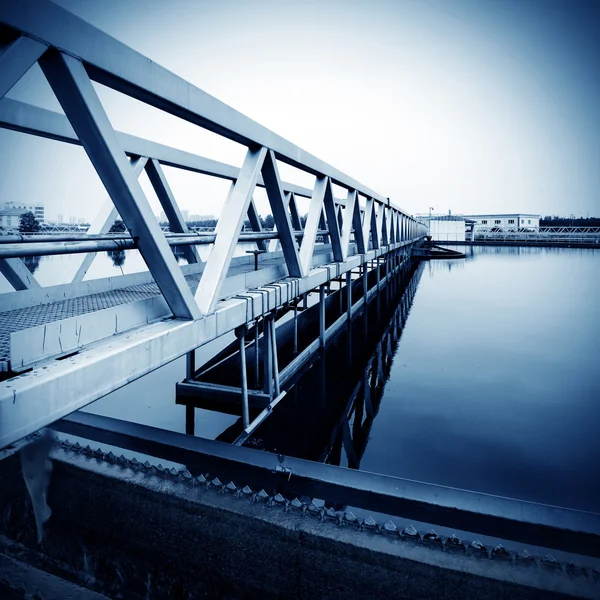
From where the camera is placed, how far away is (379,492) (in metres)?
3.04

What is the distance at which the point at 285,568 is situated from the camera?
293 cm

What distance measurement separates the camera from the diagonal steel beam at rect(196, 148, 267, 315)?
2.52m

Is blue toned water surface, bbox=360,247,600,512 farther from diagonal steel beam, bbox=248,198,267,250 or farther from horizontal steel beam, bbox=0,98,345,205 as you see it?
horizontal steel beam, bbox=0,98,345,205

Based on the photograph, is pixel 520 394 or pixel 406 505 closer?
pixel 406 505

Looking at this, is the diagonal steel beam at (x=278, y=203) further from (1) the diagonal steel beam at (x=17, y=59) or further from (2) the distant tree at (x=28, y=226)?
(2) the distant tree at (x=28, y=226)

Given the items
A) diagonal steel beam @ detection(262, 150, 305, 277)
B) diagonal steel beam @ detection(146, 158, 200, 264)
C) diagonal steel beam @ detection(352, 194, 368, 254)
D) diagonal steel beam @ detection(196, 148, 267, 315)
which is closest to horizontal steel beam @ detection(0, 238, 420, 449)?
diagonal steel beam @ detection(196, 148, 267, 315)

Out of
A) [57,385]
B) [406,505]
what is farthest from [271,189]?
[406,505]

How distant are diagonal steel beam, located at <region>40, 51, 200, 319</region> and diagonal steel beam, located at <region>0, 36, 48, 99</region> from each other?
11 centimetres

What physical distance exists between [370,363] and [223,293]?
5.67 m

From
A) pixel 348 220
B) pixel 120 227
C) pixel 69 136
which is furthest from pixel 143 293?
pixel 120 227

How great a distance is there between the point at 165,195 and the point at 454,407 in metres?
5.41

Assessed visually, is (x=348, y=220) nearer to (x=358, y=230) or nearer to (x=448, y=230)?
(x=358, y=230)

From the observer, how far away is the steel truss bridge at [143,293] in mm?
1468

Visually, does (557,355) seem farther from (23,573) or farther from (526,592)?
(23,573)
